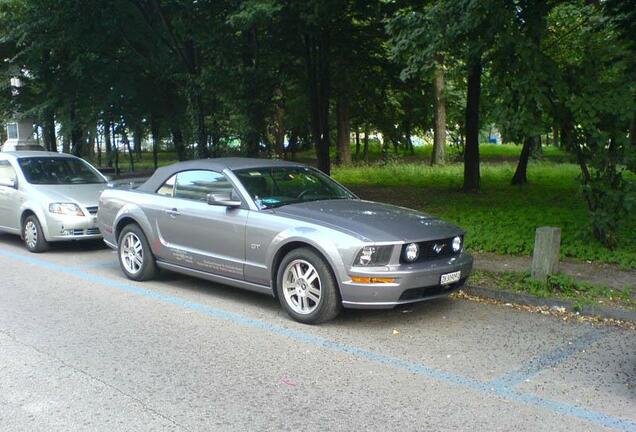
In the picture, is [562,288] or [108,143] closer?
[562,288]

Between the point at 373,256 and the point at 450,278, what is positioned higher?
the point at 373,256

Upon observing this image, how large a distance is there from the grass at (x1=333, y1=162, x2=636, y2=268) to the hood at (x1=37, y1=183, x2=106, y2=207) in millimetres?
6098

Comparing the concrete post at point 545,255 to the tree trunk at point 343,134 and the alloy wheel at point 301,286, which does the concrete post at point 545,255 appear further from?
the tree trunk at point 343,134

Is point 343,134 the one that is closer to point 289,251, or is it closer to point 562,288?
point 562,288

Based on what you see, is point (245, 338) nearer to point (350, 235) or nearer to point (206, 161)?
point (350, 235)

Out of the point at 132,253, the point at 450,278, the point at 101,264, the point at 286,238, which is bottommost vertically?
the point at 101,264

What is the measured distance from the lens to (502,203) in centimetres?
1252

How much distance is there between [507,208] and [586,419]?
817cm

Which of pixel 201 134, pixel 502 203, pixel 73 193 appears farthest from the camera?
pixel 201 134

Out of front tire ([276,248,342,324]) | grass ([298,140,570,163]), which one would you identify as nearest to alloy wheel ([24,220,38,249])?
front tire ([276,248,342,324])

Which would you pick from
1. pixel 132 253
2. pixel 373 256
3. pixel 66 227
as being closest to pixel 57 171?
pixel 66 227

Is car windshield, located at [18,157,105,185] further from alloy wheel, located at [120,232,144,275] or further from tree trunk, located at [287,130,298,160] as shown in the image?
tree trunk, located at [287,130,298,160]

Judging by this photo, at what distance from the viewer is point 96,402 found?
164 inches

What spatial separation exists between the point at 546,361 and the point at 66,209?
772cm
